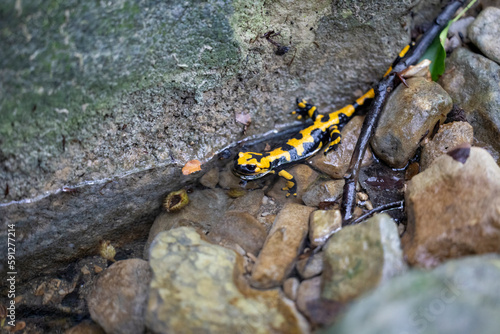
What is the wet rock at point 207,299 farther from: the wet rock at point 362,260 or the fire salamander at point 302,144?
the fire salamander at point 302,144

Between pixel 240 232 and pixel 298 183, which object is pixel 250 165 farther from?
pixel 240 232

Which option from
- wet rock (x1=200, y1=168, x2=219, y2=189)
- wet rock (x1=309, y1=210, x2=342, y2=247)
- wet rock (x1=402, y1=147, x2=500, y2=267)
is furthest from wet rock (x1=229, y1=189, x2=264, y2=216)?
wet rock (x1=402, y1=147, x2=500, y2=267)

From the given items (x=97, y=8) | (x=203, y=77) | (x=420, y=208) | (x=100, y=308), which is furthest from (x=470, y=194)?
(x=97, y=8)

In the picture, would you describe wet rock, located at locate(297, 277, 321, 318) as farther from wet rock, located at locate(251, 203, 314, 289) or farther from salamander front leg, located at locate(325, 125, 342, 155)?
salamander front leg, located at locate(325, 125, 342, 155)

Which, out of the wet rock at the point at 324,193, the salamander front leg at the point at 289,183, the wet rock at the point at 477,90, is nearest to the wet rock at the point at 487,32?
the wet rock at the point at 477,90

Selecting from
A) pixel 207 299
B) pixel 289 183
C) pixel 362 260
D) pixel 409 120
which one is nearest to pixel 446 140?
pixel 409 120
